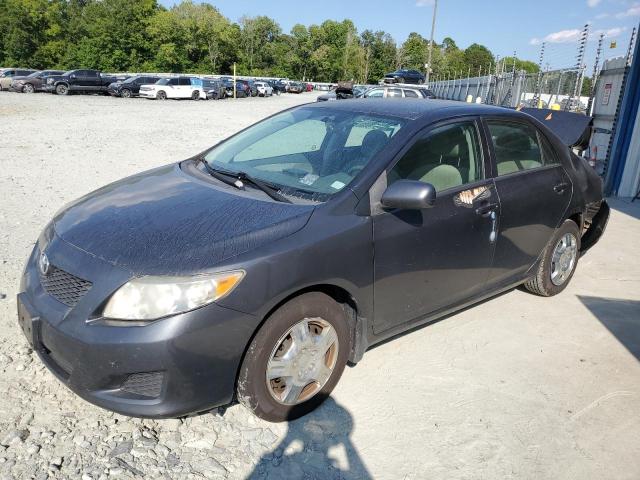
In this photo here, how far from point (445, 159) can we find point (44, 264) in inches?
99.6

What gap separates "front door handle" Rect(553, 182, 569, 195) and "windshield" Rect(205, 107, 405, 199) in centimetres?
167

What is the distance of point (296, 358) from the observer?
2834 millimetres

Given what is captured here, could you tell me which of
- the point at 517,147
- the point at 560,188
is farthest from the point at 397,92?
the point at 517,147

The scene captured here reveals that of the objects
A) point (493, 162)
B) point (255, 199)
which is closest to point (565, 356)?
point (493, 162)

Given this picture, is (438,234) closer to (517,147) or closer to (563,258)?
(517,147)

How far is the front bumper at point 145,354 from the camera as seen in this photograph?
2379mm

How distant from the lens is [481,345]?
12.8 ft

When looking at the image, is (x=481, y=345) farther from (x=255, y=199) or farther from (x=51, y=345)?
(x=51, y=345)

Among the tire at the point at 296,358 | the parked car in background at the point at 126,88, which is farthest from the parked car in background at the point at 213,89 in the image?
the tire at the point at 296,358

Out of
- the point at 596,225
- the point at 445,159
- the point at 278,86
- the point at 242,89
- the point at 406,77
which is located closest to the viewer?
the point at 445,159

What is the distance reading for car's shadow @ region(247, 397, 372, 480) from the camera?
259cm

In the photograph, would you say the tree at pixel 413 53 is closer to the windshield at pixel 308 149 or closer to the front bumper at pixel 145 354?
the windshield at pixel 308 149

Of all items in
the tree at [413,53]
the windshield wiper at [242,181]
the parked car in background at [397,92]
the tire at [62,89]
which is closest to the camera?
the windshield wiper at [242,181]

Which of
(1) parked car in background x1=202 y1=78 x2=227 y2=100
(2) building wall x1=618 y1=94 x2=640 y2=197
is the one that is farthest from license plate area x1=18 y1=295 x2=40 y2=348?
(1) parked car in background x1=202 y1=78 x2=227 y2=100
